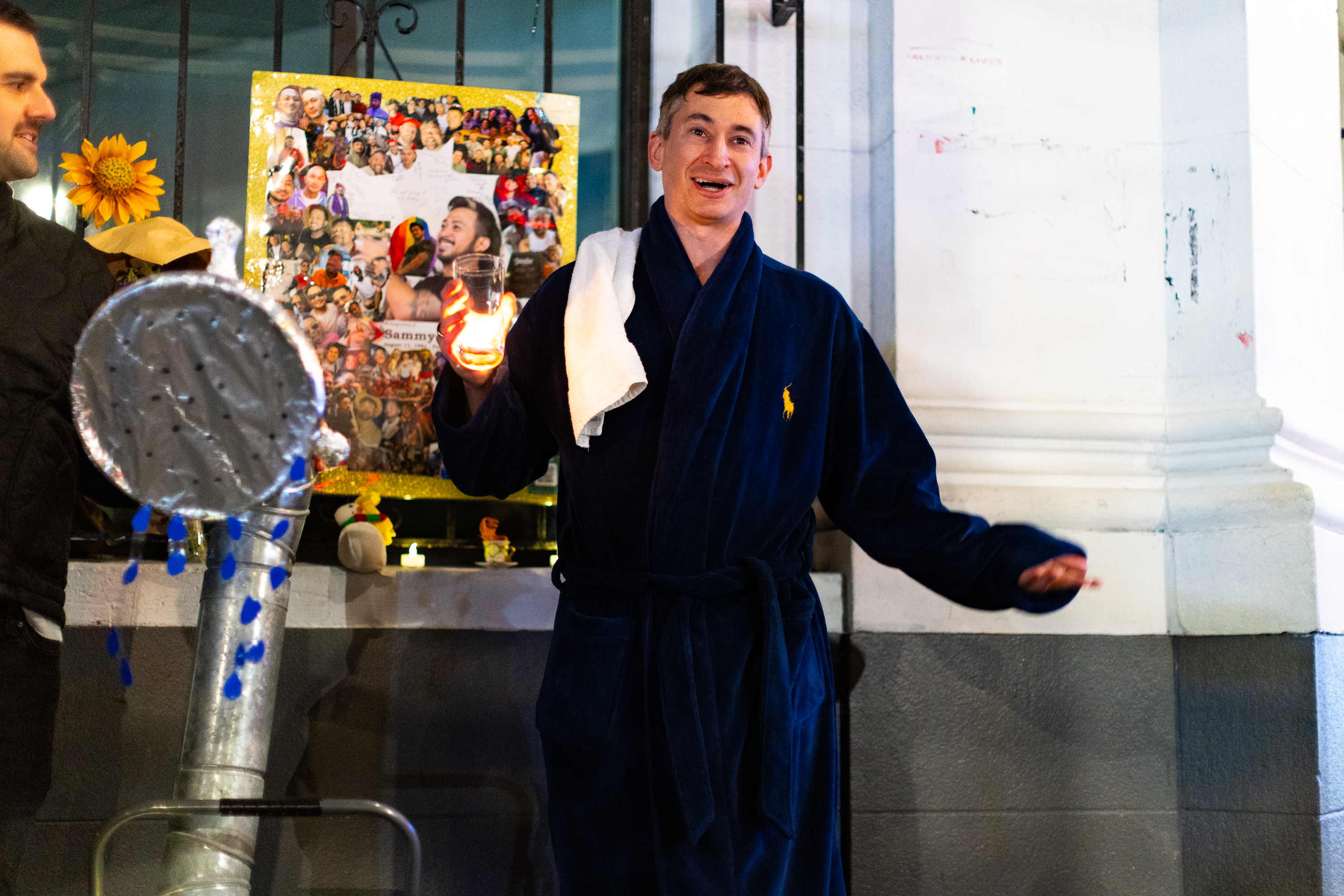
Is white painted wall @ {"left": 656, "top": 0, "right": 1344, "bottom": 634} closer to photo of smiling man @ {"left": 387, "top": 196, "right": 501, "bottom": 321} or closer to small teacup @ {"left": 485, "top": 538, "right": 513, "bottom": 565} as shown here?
photo of smiling man @ {"left": 387, "top": 196, "right": 501, "bottom": 321}

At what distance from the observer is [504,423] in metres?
2.16

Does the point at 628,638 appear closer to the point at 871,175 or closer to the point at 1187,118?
the point at 871,175

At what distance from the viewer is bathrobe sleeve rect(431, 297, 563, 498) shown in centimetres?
213

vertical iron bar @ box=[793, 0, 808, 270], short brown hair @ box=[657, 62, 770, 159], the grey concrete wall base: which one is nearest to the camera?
short brown hair @ box=[657, 62, 770, 159]

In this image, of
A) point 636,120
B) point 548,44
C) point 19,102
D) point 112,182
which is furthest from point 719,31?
point 19,102

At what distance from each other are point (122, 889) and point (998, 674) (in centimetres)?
205

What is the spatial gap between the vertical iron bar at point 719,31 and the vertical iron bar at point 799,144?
221 millimetres

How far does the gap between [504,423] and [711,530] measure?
1.51 feet

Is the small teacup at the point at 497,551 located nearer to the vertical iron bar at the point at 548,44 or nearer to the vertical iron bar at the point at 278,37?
the vertical iron bar at the point at 548,44

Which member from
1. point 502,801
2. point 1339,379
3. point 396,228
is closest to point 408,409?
point 396,228

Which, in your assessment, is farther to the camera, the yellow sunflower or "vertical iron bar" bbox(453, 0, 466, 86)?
"vertical iron bar" bbox(453, 0, 466, 86)

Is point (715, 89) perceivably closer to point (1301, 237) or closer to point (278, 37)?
point (278, 37)

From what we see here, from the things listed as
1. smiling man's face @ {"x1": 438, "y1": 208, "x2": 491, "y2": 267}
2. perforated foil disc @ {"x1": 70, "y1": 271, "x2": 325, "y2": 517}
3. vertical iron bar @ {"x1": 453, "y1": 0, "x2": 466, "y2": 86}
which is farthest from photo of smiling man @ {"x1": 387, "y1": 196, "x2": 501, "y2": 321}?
perforated foil disc @ {"x1": 70, "y1": 271, "x2": 325, "y2": 517}

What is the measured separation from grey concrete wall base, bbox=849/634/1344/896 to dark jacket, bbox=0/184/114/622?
1.75 metres
